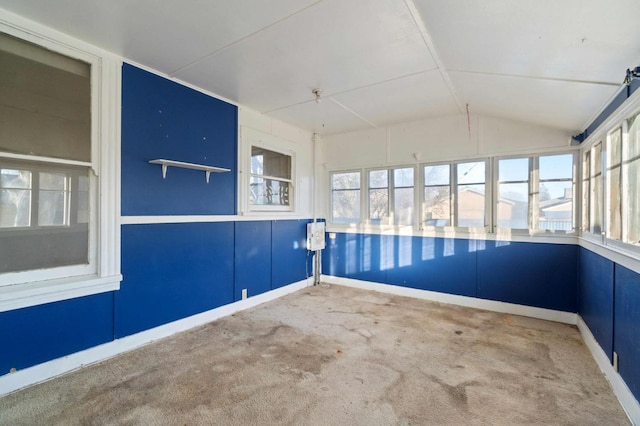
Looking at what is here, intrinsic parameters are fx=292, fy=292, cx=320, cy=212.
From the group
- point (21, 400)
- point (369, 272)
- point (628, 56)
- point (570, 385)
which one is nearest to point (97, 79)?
point (21, 400)

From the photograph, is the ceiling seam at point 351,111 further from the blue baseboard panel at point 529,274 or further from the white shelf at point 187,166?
the blue baseboard panel at point 529,274

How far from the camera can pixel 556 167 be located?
3572mm

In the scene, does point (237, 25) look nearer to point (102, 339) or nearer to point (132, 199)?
point (132, 199)

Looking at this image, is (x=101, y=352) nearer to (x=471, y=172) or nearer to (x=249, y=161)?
(x=249, y=161)

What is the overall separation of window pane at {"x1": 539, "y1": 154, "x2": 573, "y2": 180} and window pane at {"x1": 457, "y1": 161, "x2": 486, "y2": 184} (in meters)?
0.65

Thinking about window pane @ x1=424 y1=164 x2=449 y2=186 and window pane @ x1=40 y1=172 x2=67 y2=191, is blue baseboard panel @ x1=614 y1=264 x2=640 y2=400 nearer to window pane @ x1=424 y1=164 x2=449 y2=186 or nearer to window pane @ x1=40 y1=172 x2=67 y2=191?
window pane @ x1=424 y1=164 x2=449 y2=186

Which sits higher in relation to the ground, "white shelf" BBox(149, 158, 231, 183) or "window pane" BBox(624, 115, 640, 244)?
"white shelf" BBox(149, 158, 231, 183)

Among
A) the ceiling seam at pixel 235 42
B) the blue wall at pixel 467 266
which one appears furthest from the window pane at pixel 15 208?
the blue wall at pixel 467 266

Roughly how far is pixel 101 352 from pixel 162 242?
1064 millimetres

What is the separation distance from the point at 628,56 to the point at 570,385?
91.8 inches

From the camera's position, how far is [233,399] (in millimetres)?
2043

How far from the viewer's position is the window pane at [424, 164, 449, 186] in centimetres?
429

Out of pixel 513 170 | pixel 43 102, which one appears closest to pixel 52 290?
pixel 43 102

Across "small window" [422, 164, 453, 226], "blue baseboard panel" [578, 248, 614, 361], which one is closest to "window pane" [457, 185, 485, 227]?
"small window" [422, 164, 453, 226]
